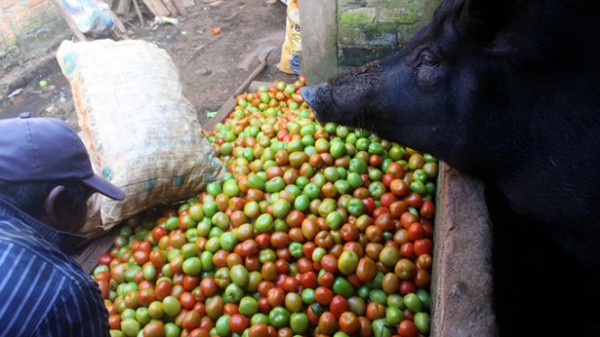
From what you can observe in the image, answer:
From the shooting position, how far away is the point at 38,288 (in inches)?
64.1

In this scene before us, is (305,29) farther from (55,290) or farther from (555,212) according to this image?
(55,290)

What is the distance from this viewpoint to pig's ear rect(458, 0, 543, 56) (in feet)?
5.55

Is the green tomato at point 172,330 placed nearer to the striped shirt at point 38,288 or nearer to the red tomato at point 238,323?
the red tomato at point 238,323

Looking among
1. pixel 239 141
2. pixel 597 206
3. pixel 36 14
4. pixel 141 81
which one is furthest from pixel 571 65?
pixel 36 14

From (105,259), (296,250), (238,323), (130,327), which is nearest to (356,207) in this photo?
(296,250)

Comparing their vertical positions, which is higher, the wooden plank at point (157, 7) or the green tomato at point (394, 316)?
the green tomato at point (394, 316)

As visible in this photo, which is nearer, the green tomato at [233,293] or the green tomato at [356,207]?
the green tomato at [233,293]

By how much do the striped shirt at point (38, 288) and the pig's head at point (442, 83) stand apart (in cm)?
151

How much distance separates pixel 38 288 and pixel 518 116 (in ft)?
6.54

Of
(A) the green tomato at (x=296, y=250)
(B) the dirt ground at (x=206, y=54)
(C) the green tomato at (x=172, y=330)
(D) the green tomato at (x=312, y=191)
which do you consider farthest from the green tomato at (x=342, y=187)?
(B) the dirt ground at (x=206, y=54)

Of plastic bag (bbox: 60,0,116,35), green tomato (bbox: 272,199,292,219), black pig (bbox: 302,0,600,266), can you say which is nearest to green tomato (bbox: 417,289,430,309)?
black pig (bbox: 302,0,600,266)

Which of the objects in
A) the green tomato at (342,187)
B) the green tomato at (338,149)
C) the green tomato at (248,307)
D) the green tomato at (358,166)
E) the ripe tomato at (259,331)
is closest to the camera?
the ripe tomato at (259,331)

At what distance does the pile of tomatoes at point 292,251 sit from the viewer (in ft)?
8.87

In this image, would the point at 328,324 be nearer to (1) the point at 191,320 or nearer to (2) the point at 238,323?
(2) the point at 238,323
